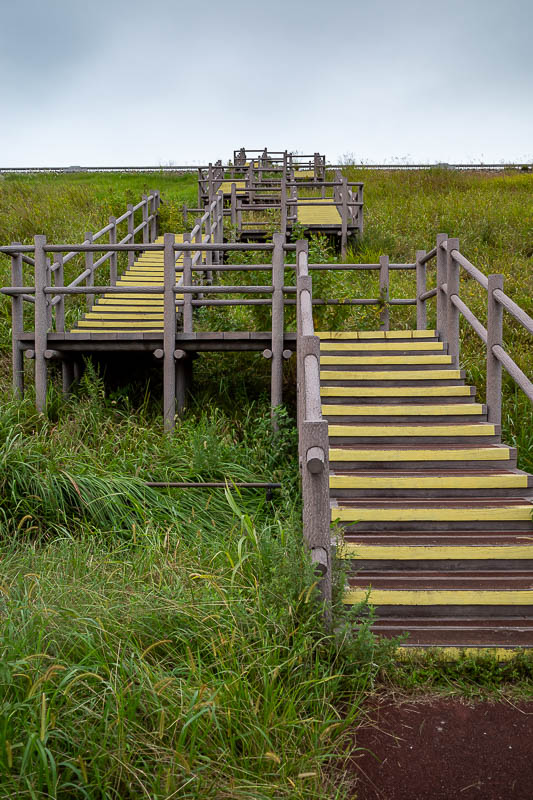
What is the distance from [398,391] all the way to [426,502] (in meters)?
1.71

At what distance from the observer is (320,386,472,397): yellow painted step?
6909 millimetres

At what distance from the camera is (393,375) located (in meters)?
7.21

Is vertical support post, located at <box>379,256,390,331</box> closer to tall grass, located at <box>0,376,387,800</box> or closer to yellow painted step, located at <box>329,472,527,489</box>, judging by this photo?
yellow painted step, located at <box>329,472,527,489</box>

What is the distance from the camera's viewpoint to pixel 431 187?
21766 mm

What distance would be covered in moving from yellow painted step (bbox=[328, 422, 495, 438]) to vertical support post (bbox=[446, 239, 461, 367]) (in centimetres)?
145

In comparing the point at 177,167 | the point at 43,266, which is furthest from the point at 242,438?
the point at 177,167

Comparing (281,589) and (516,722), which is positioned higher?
(281,589)

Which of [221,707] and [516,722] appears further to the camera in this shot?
[516,722]

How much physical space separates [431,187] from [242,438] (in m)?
15.4

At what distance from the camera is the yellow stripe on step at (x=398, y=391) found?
6907 millimetres

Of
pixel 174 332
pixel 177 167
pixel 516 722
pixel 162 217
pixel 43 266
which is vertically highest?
pixel 177 167

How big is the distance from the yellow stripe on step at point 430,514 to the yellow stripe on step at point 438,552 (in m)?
0.34

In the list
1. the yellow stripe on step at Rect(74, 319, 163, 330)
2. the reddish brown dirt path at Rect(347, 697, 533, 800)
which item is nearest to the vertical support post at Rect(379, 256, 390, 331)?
the yellow stripe on step at Rect(74, 319, 163, 330)

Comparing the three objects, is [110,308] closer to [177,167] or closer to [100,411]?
[100,411]
